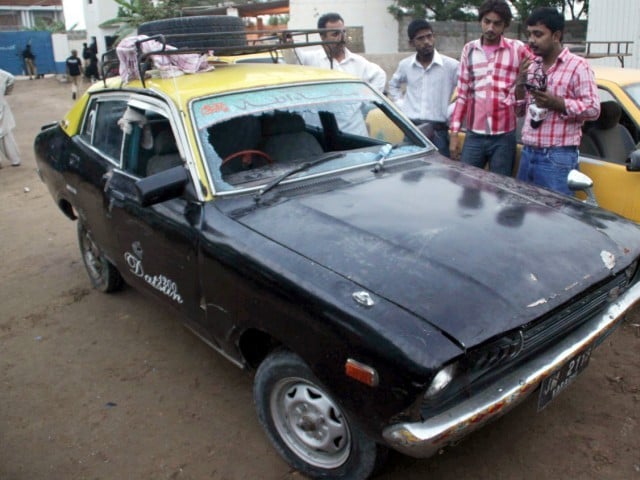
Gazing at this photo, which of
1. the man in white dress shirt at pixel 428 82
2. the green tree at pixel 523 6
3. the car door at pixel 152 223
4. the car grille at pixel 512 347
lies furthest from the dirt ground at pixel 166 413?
the green tree at pixel 523 6

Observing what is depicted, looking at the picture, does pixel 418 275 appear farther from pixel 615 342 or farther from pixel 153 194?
pixel 615 342

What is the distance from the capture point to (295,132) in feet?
12.0

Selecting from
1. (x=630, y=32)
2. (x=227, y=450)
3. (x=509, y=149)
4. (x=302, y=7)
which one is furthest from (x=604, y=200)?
(x=302, y=7)

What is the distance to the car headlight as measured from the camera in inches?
83.5

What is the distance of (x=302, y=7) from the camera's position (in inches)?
952

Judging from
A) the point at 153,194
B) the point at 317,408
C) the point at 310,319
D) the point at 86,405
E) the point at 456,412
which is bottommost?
the point at 86,405

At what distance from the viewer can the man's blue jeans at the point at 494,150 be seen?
14.9 feet

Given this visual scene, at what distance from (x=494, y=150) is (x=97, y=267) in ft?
10.9

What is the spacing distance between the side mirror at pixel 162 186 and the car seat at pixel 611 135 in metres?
3.09

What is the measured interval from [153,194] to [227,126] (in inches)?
25.0

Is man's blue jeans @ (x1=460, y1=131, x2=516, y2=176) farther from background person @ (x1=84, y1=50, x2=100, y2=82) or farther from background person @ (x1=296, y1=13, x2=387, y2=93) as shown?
background person @ (x1=84, y1=50, x2=100, y2=82)

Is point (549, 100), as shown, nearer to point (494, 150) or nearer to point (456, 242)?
point (494, 150)

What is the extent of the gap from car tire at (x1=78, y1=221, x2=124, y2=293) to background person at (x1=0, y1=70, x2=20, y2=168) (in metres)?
6.04

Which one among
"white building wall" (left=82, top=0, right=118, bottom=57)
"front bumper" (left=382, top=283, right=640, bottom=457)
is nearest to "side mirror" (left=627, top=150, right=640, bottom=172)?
"front bumper" (left=382, top=283, right=640, bottom=457)
